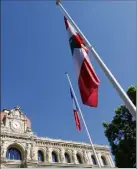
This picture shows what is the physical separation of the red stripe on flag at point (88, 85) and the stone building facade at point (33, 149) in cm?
2842

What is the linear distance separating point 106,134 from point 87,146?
21.4 metres

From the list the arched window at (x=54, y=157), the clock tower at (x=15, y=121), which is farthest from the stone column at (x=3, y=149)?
the arched window at (x=54, y=157)

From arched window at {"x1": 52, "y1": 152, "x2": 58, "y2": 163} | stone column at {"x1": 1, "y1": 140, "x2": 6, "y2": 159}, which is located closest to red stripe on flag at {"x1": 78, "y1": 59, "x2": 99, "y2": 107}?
stone column at {"x1": 1, "y1": 140, "x2": 6, "y2": 159}

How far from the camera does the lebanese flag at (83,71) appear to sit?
857cm

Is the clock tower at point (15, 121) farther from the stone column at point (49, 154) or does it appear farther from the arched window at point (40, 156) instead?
the stone column at point (49, 154)

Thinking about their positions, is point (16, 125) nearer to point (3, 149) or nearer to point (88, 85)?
point (3, 149)

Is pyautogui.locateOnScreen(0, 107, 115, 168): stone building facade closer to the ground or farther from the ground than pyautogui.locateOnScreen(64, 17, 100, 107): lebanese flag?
farther from the ground

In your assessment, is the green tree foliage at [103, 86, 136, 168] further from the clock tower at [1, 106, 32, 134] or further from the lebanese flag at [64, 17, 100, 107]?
the clock tower at [1, 106, 32, 134]

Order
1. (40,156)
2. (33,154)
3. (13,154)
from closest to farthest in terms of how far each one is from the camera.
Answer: (13,154) < (33,154) < (40,156)

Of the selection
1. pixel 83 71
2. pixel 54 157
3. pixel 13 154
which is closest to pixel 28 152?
pixel 13 154

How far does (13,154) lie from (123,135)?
20.3 m

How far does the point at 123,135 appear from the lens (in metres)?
22.8

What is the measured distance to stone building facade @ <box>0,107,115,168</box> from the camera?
117ft

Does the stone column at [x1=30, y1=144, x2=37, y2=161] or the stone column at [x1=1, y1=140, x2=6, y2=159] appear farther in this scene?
the stone column at [x1=30, y1=144, x2=37, y2=161]
